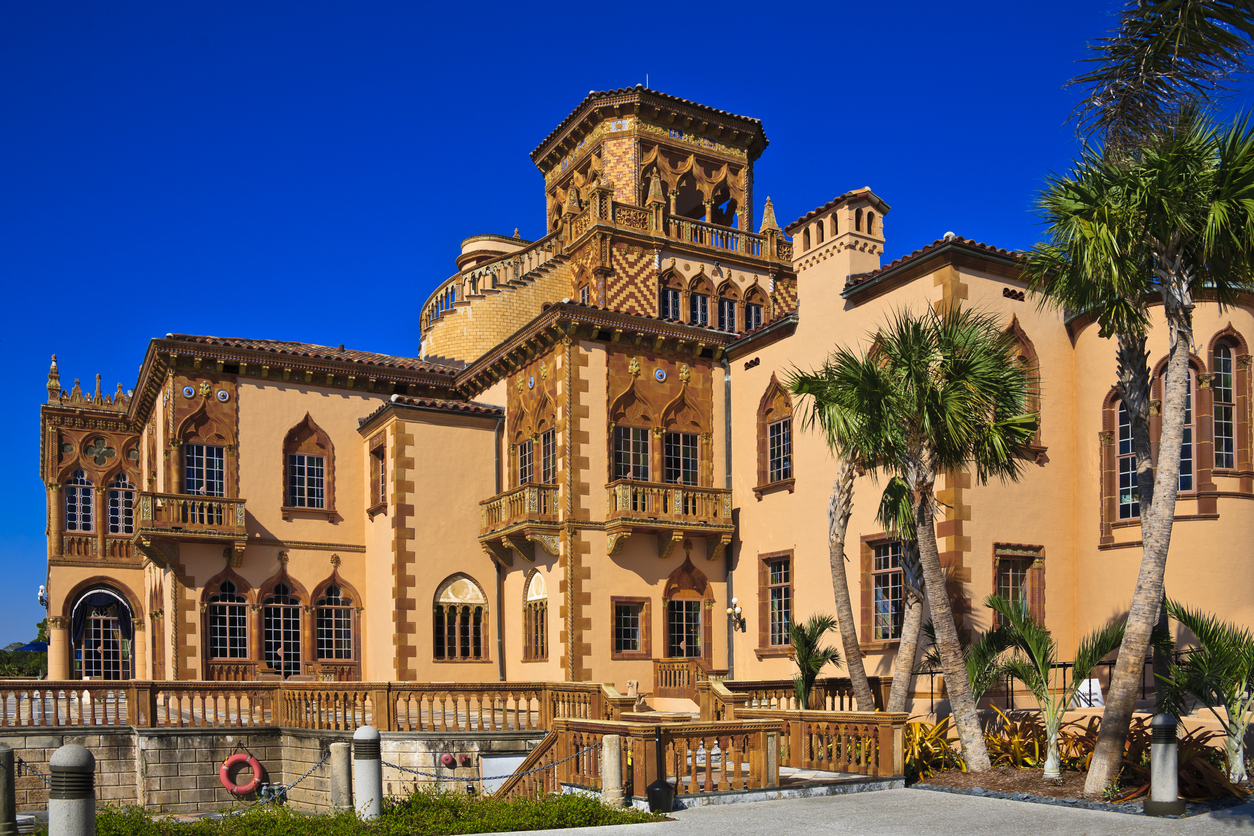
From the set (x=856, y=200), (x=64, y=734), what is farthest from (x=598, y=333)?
(x=64, y=734)

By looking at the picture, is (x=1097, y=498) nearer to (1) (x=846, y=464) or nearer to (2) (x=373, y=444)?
(1) (x=846, y=464)

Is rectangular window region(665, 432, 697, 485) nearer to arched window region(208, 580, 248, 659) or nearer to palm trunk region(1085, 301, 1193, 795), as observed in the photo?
arched window region(208, 580, 248, 659)

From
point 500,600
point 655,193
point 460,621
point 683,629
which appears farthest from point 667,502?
point 655,193

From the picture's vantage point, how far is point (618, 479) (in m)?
26.4

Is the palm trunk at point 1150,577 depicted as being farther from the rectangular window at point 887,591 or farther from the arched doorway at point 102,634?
the arched doorway at point 102,634

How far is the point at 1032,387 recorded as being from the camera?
72.4 feet

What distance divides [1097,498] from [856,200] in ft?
25.3

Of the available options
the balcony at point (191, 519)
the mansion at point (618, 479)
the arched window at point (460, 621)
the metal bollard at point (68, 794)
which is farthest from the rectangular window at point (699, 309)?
the metal bollard at point (68, 794)

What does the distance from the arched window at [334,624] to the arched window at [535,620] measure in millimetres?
5394

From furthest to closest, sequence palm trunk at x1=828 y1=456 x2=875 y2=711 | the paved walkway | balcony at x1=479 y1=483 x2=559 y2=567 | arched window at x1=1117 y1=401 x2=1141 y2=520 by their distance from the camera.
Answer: balcony at x1=479 y1=483 x2=559 y2=567, arched window at x1=1117 y1=401 x2=1141 y2=520, palm trunk at x1=828 y1=456 x2=875 y2=711, the paved walkway

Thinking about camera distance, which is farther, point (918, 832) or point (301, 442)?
point (301, 442)

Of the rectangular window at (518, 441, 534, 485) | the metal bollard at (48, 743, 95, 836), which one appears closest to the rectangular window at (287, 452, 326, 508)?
the rectangular window at (518, 441, 534, 485)

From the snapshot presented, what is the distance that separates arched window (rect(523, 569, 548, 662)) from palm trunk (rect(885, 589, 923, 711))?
10273mm

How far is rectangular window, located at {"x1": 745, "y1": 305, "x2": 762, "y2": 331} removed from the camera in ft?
113
